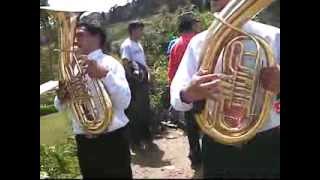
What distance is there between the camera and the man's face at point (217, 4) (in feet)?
10.8

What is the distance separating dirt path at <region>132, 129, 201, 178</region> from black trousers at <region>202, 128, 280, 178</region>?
0.11 meters

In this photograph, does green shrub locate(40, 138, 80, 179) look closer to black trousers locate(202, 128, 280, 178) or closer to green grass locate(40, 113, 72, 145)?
green grass locate(40, 113, 72, 145)

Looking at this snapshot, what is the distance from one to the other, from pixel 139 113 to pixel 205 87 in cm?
44

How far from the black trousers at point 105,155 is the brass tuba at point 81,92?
0.07 m

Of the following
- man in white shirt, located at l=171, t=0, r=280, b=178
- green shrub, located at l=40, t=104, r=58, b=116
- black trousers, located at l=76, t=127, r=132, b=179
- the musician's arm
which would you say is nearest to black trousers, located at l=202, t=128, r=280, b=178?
man in white shirt, located at l=171, t=0, r=280, b=178

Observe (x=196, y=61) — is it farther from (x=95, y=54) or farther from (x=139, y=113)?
(x=95, y=54)

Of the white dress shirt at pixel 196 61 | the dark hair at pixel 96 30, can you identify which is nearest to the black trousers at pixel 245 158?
the white dress shirt at pixel 196 61

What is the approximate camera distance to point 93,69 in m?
3.47

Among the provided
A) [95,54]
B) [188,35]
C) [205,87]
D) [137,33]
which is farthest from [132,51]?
[205,87]

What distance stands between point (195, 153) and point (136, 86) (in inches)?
22.0

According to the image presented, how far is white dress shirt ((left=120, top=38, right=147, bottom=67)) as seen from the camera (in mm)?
3404
